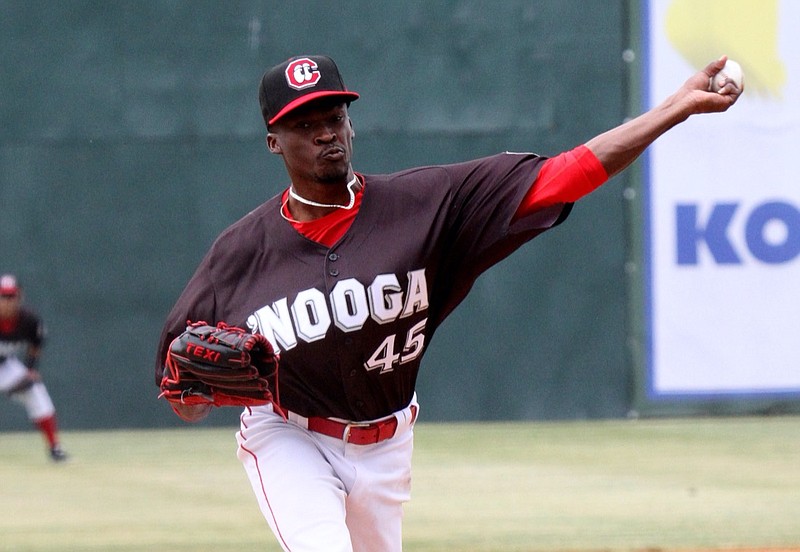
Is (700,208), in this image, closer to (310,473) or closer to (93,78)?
(93,78)

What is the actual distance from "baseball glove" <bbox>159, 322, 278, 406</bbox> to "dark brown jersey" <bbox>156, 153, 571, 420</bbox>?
0.10 meters

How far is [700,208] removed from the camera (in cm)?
1134

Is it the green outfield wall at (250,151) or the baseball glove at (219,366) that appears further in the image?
the green outfield wall at (250,151)

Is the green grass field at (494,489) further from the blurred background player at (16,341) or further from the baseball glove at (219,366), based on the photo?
the baseball glove at (219,366)

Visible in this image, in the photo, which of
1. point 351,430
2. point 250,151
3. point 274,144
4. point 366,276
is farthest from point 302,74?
point 250,151

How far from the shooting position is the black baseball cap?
12.0 feet

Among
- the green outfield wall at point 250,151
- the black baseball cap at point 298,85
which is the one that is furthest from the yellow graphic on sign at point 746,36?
the black baseball cap at point 298,85

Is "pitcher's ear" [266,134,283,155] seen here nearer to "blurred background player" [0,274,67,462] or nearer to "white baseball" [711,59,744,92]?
"white baseball" [711,59,744,92]

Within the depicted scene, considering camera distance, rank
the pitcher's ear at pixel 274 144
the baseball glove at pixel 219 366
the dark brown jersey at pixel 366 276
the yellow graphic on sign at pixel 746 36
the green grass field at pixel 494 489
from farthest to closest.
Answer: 1. the yellow graphic on sign at pixel 746 36
2. the green grass field at pixel 494 489
3. the pitcher's ear at pixel 274 144
4. the dark brown jersey at pixel 366 276
5. the baseball glove at pixel 219 366

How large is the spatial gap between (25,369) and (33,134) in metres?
2.16

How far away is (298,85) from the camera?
3.68 m

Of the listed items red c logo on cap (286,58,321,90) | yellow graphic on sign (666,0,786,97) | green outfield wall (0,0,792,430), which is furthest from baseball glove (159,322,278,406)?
yellow graphic on sign (666,0,786,97)

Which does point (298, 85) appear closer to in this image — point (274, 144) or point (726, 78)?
point (274, 144)

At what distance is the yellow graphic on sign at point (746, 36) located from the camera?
37.3ft
